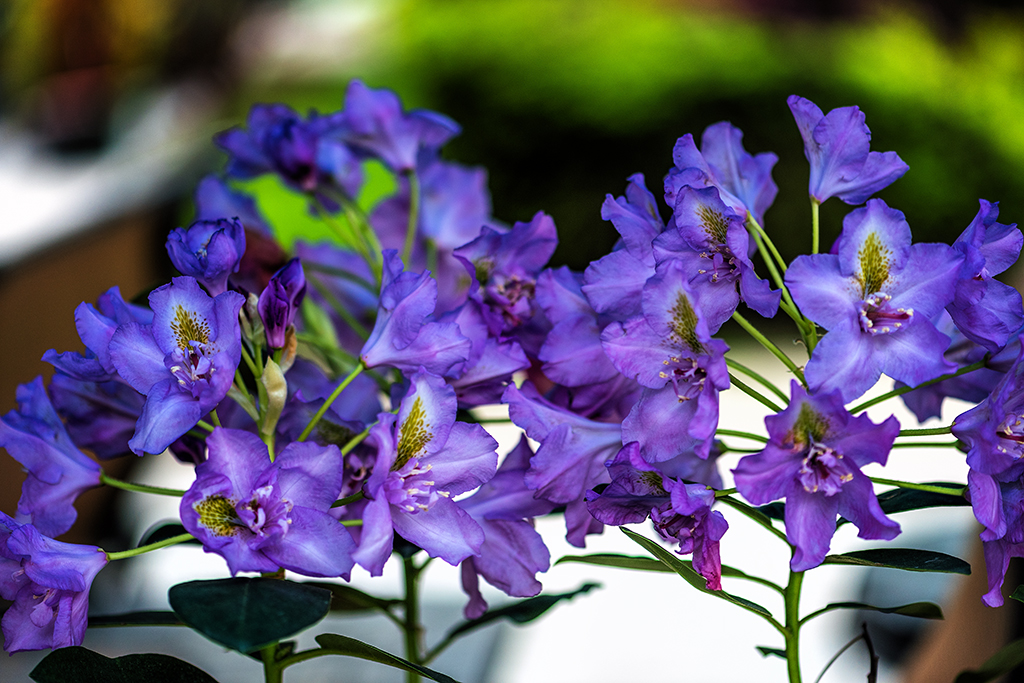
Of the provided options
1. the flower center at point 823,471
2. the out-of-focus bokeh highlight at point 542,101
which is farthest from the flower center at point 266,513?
the out-of-focus bokeh highlight at point 542,101

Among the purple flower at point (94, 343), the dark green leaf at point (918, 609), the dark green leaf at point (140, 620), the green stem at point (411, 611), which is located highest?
the purple flower at point (94, 343)

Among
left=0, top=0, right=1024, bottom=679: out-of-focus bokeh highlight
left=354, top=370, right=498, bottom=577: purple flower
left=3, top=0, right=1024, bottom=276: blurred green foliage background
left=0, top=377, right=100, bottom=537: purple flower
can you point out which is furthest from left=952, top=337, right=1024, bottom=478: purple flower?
left=3, top=0, right=1024, bottom=276: blurred green foliage background

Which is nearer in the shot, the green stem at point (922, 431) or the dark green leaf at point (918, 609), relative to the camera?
the green stem at point (922, 431)

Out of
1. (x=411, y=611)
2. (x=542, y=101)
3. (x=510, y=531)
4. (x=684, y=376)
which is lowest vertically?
(x=542, y=101)

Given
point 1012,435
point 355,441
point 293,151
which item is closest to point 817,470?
point 1012,435

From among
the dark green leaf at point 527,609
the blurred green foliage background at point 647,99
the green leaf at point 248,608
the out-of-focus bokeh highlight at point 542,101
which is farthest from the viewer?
the blurred green foliage background at point 647,99

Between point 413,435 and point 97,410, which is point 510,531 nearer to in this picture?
point 413,435

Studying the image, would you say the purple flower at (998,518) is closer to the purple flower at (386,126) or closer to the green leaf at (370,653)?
the green leaf at (370,653)
